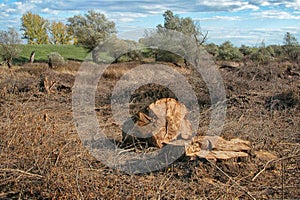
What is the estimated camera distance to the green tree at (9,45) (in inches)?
779

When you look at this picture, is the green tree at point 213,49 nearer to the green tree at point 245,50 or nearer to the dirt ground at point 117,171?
the green tree at point 245,50

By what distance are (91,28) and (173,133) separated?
1901 cm

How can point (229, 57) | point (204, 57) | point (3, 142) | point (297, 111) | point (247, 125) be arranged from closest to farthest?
point (3, 142), point (247, 125), point (297, 111), point (204, 57), point (229, 57)

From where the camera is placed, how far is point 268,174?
14.4 ft

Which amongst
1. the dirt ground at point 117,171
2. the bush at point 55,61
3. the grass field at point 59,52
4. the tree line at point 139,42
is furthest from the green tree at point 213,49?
the dirt ground at point 117,171

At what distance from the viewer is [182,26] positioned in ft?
65.1

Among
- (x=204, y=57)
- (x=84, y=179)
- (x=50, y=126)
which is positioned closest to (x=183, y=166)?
(x=84, y=179)

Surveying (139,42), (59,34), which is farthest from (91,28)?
(59,34)

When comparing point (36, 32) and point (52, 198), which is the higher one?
point (36, 32)

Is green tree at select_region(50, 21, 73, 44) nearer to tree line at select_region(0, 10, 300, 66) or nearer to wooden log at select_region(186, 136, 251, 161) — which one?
tree line at select_region(0, 10, 300, 66)

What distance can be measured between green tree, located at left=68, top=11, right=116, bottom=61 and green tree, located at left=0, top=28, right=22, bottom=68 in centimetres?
414

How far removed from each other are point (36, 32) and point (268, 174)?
132 feet

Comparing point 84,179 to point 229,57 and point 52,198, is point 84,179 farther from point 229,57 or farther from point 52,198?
point 229,57

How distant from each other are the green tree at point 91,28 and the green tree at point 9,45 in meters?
4.14
